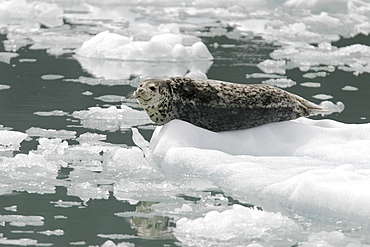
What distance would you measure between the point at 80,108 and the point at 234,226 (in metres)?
3.08

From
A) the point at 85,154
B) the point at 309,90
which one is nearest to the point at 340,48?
the point at 309,90

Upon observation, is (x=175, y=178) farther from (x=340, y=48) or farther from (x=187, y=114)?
(x=340, y=48)

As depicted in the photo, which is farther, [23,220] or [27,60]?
[27,60]

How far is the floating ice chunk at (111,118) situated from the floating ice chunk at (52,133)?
10.7 inches

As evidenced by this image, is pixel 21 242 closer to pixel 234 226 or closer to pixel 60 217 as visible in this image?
pixel 60 217

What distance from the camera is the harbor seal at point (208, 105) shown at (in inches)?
196

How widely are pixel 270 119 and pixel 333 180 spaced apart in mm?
1162

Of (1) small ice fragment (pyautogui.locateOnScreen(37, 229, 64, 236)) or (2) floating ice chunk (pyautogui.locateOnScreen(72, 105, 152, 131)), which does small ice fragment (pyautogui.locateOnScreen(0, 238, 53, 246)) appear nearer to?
(1) small ice fragment (pyautogui.locateOnScreen(37, 229, 64, 236))

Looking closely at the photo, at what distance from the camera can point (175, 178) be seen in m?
4.37

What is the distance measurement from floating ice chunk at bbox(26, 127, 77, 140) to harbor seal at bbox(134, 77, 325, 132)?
0.65 metres

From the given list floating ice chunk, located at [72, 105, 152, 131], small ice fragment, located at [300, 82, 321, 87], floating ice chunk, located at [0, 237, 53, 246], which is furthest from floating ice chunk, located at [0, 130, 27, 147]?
small ice fragment, located at [300, 82, 321, 87]

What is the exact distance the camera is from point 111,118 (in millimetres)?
5945

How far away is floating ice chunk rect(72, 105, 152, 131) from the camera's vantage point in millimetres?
5699

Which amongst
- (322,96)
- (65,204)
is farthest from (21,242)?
(322,96)
